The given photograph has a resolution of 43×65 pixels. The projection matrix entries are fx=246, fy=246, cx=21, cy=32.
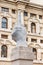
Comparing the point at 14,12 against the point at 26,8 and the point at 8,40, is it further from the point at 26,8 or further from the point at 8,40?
the point at 8,40

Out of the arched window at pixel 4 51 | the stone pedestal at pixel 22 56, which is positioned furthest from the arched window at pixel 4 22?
the stone pedestal at pixel 22 56

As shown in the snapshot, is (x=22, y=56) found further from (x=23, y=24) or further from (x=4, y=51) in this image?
(x=23, y=24)

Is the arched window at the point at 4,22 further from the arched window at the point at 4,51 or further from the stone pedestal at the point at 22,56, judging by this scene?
the stone pedestal at the point at 22,56

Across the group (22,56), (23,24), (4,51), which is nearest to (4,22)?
(23,24)

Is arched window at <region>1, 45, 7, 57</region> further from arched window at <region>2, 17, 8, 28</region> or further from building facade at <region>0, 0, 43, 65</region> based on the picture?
arched window at <region>2, 17, 8, 28</region>

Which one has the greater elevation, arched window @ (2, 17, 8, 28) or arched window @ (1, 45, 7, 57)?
arched window @ (2, 17, 8, 28)

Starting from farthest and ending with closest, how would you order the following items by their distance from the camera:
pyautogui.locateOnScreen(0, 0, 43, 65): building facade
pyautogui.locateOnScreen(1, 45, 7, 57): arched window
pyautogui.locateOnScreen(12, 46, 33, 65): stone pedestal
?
pyautogui.locateOnScreen(0, 0, 43, 65): building facade → pyautogui.locateOnScreen(1, 45, 7, 57): arched window → pyautogui.locateOnScreen(12, 46, 33, 65): stone pedestal

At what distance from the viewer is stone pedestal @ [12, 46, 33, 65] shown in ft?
26.0

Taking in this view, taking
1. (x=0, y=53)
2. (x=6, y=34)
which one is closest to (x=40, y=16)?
(x=6, y=34)

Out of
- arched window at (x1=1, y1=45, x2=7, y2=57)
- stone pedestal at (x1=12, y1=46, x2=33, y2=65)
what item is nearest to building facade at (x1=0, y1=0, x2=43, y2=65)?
arched window at (x1=1, y1=45, x2=7, y2=57)

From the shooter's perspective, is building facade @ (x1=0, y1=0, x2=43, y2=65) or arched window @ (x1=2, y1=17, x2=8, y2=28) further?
arched window @ (x1=2, y1=17, x2=8, y2=28)

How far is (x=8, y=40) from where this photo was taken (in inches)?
1054

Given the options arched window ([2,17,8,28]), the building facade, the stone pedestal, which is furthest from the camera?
arched window ([2,17,8,28])

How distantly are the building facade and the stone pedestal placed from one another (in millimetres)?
17610
